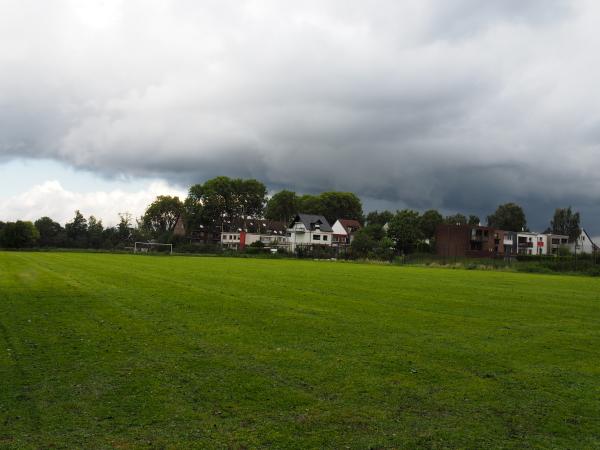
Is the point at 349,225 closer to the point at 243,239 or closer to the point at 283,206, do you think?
the point at 283,206

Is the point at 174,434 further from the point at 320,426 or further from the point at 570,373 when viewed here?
the point at 570,373

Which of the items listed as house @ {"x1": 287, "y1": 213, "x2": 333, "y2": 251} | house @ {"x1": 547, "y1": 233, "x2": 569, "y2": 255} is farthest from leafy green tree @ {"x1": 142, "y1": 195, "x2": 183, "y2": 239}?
house @ {"x1": 547, "y1": 233, "x2": 569, "y2": 255}

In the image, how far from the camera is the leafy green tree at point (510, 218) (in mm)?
161875

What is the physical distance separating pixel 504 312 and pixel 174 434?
12.7 meters

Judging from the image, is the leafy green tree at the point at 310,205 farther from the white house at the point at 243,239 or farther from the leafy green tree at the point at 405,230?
the leafy green tree at the point at 405,230

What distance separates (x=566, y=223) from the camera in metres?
146

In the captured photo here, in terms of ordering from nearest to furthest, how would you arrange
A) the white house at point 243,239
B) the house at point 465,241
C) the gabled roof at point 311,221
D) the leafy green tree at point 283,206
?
the house at point 465,241, the gabled roof at point 311,221, the white house at point 243,239, the leafy green tree at point 283,206

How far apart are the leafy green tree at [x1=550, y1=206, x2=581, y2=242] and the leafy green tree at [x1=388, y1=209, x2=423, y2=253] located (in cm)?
7022

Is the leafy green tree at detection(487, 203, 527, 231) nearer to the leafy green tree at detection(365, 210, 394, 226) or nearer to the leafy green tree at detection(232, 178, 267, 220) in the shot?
the leafy green tree at detection(365, 210, 394, 226)

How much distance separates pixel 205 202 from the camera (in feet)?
407

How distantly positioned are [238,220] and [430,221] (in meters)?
55.2

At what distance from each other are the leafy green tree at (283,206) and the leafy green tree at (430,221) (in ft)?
124

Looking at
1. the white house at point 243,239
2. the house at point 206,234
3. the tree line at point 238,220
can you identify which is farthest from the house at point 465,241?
the house at point 206,234

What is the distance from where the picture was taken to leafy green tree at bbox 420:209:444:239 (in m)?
142
